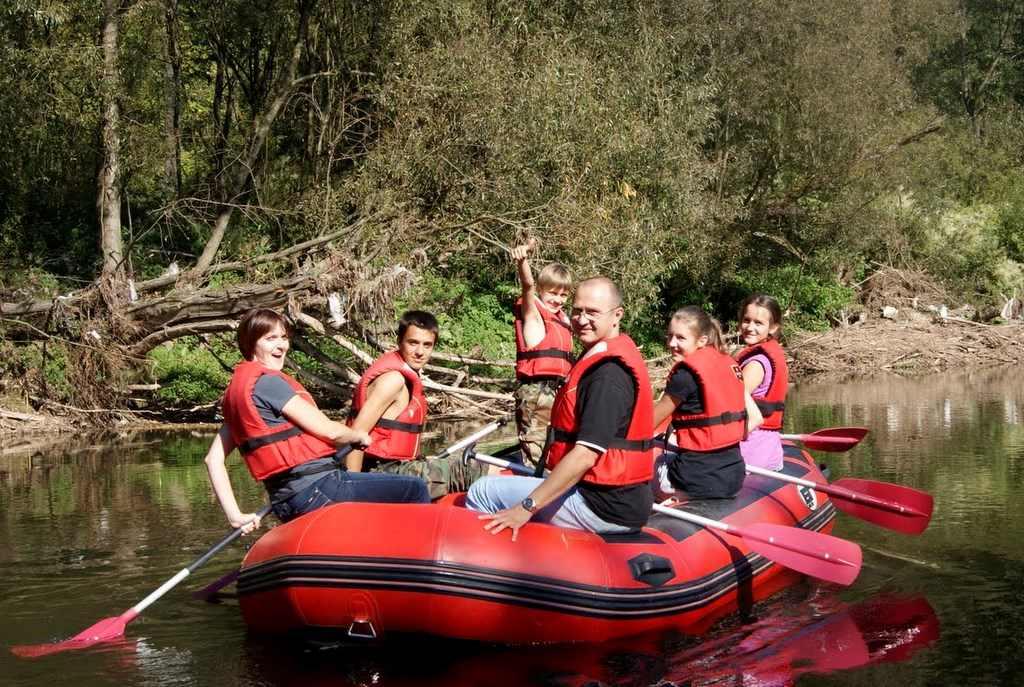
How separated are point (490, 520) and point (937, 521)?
341 centimetres

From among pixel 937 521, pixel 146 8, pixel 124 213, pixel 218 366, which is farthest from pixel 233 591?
pixel 124 213

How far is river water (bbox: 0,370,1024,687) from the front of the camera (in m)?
4.60

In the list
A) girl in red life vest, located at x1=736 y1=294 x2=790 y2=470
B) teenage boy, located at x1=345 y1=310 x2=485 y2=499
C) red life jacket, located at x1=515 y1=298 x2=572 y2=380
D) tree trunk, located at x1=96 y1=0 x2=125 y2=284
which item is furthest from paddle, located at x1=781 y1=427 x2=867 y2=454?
tree trunk, located at x1=96 y1=0 x2=125 y2=284

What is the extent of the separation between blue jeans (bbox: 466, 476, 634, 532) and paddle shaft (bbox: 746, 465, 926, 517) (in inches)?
57.1

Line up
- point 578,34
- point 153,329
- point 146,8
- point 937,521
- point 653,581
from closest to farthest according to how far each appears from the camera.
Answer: point 653,581 < point 937,521 < point 153,329 < point 146,8 < point 578,34

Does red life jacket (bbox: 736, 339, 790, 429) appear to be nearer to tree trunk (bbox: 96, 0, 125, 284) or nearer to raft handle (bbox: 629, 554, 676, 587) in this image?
raft handle (bbox: 629, 554, 676, 587)

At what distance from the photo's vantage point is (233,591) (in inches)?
232

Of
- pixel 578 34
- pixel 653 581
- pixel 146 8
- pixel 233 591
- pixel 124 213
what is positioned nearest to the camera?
pixel 653 581

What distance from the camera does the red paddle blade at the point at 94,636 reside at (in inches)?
195

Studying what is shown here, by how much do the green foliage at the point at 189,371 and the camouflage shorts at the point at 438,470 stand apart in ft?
24.7

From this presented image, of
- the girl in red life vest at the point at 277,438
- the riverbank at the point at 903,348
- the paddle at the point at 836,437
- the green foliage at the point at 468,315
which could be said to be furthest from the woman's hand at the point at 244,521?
the riverbank at the point at 903,348

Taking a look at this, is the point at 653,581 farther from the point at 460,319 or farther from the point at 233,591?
the point at 460,319

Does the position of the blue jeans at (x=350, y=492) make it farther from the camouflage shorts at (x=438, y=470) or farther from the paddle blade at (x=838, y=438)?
the paddle blade at (x=838, y=438)

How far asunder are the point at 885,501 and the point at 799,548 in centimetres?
128
